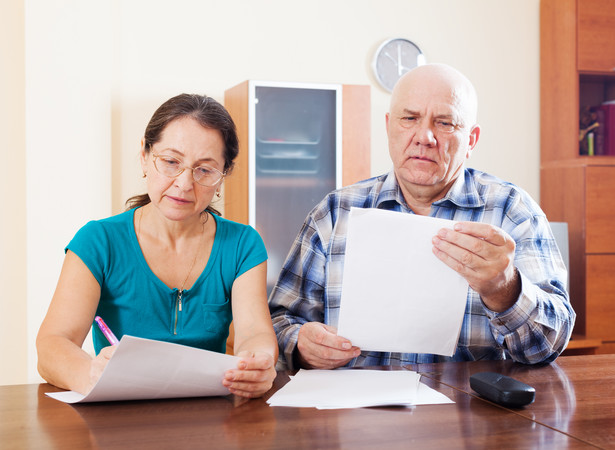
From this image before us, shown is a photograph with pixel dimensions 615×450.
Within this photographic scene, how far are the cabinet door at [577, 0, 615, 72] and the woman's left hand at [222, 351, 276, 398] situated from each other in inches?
135

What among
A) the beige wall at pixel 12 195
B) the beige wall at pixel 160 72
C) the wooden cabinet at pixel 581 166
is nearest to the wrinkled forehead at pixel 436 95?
the beige wall at pixel 160 72

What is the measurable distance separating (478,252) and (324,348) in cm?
38

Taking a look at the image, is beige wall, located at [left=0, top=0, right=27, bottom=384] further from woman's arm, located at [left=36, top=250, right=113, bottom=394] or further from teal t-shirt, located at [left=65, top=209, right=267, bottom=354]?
woman's arm, located at [left=36, top=250, right=113, bottom=394]

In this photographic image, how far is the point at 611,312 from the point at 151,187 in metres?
3.13

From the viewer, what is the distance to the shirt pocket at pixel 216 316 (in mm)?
1562

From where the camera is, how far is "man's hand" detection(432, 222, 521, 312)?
1.26 metres

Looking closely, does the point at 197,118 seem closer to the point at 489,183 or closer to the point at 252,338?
the point at 252,338

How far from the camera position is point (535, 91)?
4.30 meters

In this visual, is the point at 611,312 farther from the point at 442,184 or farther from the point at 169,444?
the point at 169,444

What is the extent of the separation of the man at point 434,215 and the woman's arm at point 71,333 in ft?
1.51

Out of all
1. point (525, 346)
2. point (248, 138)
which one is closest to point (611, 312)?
point (248, 138)

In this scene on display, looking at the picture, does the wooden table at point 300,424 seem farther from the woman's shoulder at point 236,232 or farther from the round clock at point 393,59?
the round clock at point 393,59

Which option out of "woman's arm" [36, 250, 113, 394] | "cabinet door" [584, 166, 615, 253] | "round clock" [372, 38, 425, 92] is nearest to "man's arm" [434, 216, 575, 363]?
"woman's arm" [36, 250, 113, 394]

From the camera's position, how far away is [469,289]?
1.70 metres
